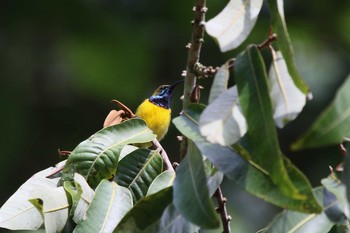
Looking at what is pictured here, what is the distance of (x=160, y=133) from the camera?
10.2ft

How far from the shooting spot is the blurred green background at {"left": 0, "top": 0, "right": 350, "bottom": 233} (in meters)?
5.69

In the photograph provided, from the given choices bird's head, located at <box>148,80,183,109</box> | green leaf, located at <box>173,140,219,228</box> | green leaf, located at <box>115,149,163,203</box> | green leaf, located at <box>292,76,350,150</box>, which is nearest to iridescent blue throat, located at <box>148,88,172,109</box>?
bird's head, located at <box>148,80,183,109</box>

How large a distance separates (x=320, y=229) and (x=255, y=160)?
27 centimetres

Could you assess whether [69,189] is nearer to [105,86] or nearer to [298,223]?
[298,223]

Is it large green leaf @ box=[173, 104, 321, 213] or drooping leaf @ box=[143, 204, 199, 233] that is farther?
drooping leaf @ box=[143, 204, 199, 233]

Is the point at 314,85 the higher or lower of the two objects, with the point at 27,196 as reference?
lower

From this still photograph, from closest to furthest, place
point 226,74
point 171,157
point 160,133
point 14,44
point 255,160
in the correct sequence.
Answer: point 255,160
point 226,74
point 160,133
point 171,157
point 14,44

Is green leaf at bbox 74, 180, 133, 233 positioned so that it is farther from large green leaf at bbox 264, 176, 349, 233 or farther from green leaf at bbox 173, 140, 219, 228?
large green leaf at bbox 264, 176, 349, 233

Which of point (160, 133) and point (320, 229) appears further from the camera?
point (160, 133)

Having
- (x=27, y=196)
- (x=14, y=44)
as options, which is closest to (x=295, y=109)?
(x=27, y=196)

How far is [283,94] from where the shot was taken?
1618 mm

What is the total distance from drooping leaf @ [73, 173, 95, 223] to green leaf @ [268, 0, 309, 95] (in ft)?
1.95

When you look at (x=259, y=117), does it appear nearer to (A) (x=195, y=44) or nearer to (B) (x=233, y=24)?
(B) (x=233, y=24)

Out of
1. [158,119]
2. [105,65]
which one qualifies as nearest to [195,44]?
[158,119]
